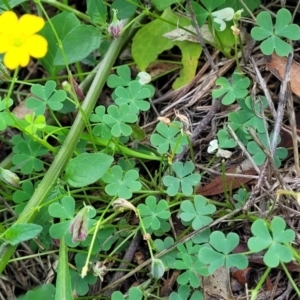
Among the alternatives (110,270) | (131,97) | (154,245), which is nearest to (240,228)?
(154,245)

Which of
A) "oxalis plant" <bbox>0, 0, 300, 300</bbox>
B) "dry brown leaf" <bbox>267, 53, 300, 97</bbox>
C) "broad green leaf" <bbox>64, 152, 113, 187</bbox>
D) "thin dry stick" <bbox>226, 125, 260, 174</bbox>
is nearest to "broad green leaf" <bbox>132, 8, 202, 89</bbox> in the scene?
"oxalis plant" <bbox>0, 0, 300, 300</bbox>

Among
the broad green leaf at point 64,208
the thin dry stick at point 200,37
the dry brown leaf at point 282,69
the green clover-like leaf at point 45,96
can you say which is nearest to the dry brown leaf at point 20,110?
the green clover-like leaf at point 45,96

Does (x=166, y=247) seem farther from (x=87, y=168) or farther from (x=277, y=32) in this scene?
(x=277, y=32)

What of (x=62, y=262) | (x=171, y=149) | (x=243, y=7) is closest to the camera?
(x=62, y=262)

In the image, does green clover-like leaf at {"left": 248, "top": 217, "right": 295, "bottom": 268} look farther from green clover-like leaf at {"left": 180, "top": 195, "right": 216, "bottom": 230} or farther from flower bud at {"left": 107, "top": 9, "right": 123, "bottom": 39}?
flower bud at {"left": 107, "top": 9, "right": 123, "bottom": 39}

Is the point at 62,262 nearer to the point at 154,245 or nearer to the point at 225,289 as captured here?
the point at 154,245

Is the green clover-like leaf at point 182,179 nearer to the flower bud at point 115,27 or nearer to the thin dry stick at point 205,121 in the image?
the thin dry stick at point 205,121
